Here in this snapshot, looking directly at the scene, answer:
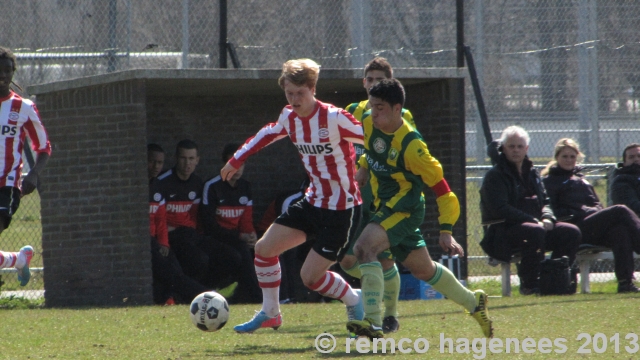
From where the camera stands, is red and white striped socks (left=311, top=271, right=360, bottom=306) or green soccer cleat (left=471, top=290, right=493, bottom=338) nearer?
green soccer cleat (left=471, top=290, right=493, bottom=338)

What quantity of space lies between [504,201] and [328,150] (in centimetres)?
364

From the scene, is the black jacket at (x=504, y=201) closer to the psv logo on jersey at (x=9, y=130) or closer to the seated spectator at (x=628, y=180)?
the seated spectator at (x=628, y=180)

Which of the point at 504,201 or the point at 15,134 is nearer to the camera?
the point at 15,134

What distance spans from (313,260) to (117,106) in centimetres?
382

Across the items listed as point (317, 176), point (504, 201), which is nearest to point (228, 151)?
point (504, 201)

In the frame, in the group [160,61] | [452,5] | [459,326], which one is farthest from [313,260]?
[452,5]

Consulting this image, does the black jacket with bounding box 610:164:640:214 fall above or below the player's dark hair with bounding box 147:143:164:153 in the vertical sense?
below

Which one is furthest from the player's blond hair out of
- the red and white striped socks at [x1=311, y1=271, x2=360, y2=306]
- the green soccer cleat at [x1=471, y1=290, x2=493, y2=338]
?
the green soccer cleat at [x1=471, y1=290, x2=493, y2=338]

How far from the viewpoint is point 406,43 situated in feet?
40.4

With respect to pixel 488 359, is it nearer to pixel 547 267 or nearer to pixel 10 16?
pixel 547 267

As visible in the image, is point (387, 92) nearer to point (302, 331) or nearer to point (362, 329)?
point (362, 329)

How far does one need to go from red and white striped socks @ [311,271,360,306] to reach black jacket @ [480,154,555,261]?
3191 mm

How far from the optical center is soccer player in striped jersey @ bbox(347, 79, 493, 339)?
5.94 m

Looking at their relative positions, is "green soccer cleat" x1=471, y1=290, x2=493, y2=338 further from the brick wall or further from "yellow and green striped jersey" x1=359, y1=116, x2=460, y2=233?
the brick wall
